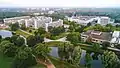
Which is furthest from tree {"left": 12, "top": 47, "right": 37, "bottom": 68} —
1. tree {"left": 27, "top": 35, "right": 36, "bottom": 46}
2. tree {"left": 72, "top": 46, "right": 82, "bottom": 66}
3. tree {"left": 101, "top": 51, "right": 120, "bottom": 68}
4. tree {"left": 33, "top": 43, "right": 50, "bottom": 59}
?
tree {"left": 101, "top": 51, "right": 120, "bottom": 68}

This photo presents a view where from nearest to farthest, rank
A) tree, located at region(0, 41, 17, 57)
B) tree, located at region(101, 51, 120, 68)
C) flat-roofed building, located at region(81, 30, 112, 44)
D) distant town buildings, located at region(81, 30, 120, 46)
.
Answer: tree, located at region(101, 51, 120, 68)
tree, located at region(0, 41, 17, 57)
distant town buildings, located at region(81, 30, 120, 46)
flat-roofed building, located at region(81, 30, 112, 44)

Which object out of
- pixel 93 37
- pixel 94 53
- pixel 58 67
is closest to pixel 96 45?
pixel 94 53

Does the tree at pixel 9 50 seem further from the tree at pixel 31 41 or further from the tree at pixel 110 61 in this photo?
the tree at pixel 110 61

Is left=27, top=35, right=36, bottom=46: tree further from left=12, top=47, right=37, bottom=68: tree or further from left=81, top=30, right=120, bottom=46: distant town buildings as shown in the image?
left=81, top=30, right=120, bottom=46: distant town buildings

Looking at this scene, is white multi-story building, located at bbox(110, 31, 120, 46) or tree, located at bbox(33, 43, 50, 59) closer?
tree, located at bbox(33, 43, 50, 59)

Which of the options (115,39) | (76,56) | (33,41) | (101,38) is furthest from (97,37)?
(76,56)

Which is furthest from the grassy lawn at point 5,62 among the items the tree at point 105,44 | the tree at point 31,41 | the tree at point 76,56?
the tree at point 105,44

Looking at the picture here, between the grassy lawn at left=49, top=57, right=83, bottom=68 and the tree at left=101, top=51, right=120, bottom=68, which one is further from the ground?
the tree at left=101, top=51, right=120, bottom=68

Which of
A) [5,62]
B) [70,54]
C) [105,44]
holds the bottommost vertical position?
[5,62]

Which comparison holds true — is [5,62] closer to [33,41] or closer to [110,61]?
[33,41]

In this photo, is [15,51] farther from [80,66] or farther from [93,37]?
[93,37]

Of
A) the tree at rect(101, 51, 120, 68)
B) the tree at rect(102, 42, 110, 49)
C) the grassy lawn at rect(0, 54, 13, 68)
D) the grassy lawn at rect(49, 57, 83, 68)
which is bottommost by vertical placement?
the grassy lawn at rect(0, 54, 13, 68)
